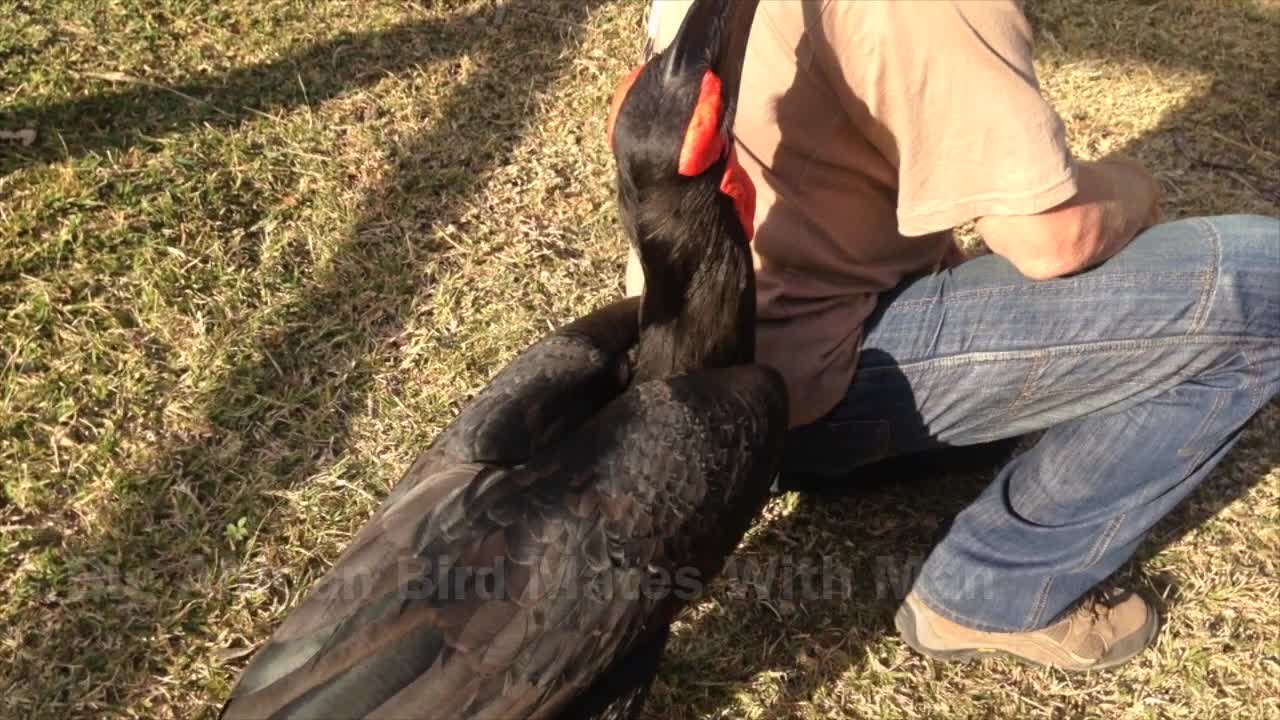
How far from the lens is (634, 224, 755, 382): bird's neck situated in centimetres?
219

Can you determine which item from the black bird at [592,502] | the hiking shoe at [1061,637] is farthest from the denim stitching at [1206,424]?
the black bird at [592,502]

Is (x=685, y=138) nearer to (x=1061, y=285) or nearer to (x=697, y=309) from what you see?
(x=697, y=309)

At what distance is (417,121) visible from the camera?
4.13 meters

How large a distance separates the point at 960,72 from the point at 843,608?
1694mm

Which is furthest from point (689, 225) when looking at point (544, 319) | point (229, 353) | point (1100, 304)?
point (229, 353)

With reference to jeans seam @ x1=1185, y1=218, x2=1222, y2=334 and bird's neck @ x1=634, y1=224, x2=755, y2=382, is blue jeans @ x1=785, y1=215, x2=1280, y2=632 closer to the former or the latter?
jeans seam @ x1=1185, y1=218, x2=1222, y2=334

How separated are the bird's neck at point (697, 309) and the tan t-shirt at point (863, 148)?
7.9 inches

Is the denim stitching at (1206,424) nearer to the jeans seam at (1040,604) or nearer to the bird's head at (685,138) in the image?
the jeans seam at (1040,604)

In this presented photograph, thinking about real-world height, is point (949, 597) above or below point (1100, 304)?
→ below

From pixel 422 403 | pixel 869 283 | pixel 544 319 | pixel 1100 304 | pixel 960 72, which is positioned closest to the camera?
pixel 960 72

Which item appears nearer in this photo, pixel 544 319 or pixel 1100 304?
pixel 1100 304

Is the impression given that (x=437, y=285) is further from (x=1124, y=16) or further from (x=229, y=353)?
(x=1124, y=16)

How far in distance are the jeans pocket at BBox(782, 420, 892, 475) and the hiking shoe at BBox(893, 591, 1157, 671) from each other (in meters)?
0.45

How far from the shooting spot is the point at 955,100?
6.27 feet
